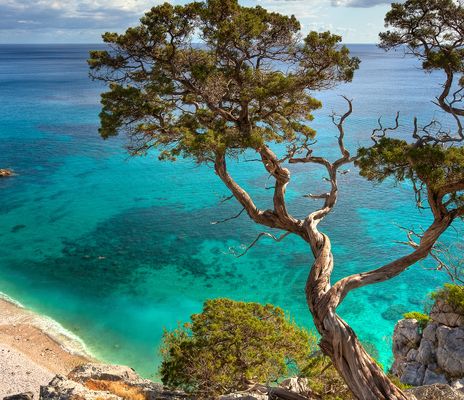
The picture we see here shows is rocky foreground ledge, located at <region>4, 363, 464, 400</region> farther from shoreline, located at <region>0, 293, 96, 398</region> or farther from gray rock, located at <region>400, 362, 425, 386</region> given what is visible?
gray rock, located at <region>400, 362, 425, 386</region>

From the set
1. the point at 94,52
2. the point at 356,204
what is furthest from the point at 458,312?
the point at 356,204

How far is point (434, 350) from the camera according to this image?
17.3 meters

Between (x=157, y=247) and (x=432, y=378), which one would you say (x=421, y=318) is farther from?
(x=157, y=247)

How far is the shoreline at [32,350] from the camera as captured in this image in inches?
733

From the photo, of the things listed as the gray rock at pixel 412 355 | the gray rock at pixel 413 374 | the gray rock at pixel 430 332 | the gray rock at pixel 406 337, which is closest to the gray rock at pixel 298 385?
the gray rock at pixel 413 374

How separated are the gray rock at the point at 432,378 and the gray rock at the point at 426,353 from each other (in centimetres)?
47

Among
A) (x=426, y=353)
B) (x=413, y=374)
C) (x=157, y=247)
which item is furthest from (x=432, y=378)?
(x=157, y=247)

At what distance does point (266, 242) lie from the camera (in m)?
33.1

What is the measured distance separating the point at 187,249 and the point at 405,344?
16.9 metres

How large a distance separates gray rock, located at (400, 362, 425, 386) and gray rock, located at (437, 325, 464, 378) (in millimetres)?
765

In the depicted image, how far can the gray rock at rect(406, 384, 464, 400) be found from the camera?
10555 mm

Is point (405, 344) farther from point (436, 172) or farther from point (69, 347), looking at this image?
point (69, 347)

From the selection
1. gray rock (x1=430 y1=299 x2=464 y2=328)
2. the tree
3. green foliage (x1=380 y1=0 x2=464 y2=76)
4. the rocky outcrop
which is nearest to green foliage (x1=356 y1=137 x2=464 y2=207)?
the tree

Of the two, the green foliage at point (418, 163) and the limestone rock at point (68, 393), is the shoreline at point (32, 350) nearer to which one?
the limestone rock at point (68, 393)
